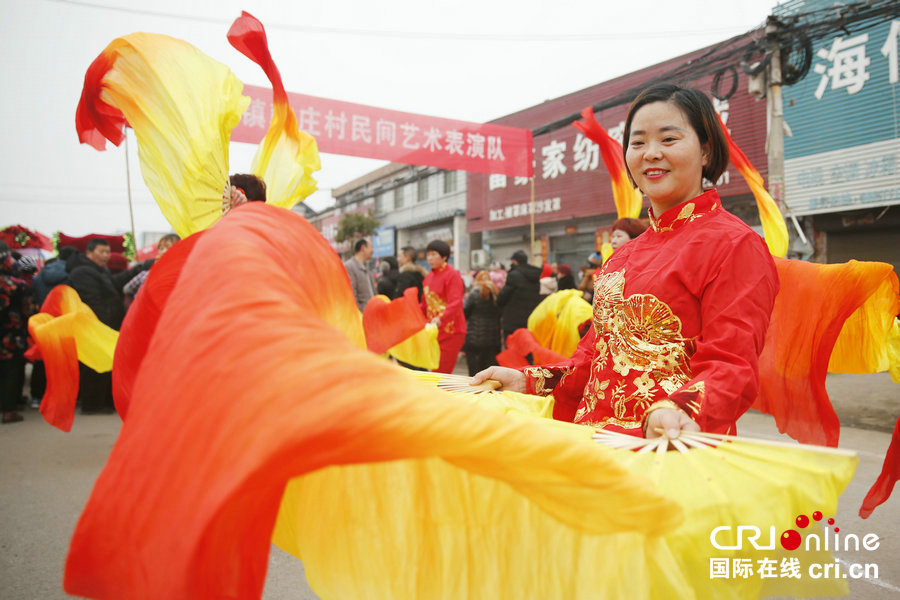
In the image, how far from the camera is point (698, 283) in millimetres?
1167

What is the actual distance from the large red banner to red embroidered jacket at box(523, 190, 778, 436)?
666 centimetres

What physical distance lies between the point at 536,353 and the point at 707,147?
5.70ft

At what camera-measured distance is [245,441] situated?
23.8 inches

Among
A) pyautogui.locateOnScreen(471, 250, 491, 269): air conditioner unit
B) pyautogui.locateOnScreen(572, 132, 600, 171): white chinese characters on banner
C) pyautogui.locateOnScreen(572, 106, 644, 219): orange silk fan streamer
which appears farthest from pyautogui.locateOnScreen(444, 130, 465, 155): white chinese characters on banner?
pyautogui.locateOnScreen(471, 250, 491, 269): air conditioner unit

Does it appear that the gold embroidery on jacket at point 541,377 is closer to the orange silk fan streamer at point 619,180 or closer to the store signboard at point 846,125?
the orange silk fan streamer at point 619,180

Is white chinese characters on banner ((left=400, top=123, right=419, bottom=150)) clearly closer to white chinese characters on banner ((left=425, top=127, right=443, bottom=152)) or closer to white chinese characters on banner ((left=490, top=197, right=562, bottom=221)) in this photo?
white chinese characters on banner ((left=425, top=127, right=443, bottom=152))

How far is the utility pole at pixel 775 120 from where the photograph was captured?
21.9ft

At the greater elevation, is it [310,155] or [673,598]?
[310,155]

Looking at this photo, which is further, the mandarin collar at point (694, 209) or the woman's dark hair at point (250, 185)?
the woman's dark hair at point (250, 185)

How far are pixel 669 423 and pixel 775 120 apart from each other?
7176 mm

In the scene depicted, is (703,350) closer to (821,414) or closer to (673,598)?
(673,598)

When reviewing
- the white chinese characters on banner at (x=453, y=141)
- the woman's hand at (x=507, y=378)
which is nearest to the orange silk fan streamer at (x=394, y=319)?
the woman's hand at (x=507, y=378)

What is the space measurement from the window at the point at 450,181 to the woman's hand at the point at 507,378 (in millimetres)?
17048

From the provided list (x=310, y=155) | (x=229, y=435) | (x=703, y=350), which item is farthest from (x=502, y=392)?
(x=310, y=155)
